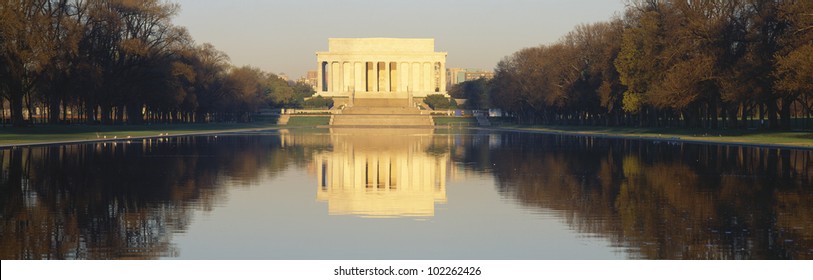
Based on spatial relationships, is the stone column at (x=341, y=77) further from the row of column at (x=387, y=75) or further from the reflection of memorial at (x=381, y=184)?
the reflection of memorial at (x=381, y=184)

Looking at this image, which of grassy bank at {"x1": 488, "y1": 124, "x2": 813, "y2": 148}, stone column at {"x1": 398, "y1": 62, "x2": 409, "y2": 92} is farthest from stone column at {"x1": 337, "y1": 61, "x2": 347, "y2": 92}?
grassy bank at {"x1": 488, "y1": 124, "x2": 813, "y2": 148}

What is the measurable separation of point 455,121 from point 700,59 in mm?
73537

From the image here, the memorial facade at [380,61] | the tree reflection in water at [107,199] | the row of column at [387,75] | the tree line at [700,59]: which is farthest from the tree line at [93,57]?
the row of column at [387,75]

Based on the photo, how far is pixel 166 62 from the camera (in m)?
83.7

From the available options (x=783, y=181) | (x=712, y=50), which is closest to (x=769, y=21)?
(x=712, y=50)

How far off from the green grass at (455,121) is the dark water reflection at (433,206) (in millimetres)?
93967

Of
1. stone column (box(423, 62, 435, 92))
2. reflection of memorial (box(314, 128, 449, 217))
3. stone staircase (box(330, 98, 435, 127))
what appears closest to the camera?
reflection of memorial (box(314, 128, 449, 217))

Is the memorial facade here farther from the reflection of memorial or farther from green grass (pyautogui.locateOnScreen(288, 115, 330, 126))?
the reflection of memorial

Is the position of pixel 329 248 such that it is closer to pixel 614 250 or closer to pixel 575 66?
pixel 614 250

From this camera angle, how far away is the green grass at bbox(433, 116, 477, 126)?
131012 mm

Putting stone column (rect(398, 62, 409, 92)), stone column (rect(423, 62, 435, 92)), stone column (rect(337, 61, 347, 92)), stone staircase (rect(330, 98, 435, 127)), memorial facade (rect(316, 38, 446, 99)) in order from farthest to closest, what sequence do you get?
1. stone column (rect(337, 61, 347, 92))
2. stone column (rect(398, 62, 409, 92))
3. stone column (rect(423, 62, 435, 92))
4. memorial facade (rect(316, 38, 446, 99))
5. stone staircase (rect(330, 98, 435, 127))

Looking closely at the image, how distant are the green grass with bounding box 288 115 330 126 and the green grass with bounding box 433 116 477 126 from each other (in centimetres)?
1390

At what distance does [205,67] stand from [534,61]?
33.1 meters

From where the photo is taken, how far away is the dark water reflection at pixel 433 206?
566 inches
